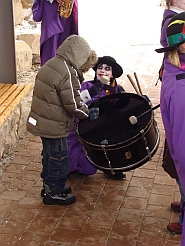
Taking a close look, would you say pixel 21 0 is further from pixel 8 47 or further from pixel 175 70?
pixel 175 70

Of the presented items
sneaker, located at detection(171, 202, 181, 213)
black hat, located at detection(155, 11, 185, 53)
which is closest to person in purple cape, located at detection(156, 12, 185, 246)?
black hat, located at detection(155, 11, 185, 53)

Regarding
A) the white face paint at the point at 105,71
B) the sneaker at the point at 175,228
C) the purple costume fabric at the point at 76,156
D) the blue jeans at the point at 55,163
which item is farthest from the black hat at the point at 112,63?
the sneaker at the point at 175,228

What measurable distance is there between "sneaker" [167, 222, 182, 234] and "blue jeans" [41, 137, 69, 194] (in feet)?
3.31

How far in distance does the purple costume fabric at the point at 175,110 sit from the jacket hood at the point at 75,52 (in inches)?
45.1

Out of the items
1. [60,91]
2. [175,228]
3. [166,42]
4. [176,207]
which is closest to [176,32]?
[166,42]

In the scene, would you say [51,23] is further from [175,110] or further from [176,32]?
[175,110]

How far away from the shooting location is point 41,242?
11.7 ft

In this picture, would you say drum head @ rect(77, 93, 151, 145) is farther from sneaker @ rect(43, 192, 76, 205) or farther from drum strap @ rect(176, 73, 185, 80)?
drum strap @ rect(176, 73, 185, 80)

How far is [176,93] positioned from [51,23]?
2827 mm

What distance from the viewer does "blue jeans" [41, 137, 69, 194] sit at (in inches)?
155

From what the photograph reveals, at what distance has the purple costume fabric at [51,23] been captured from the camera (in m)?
5.06

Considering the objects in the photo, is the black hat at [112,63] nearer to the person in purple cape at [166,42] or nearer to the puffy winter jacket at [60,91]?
the puffy winter jacket at [60,91]

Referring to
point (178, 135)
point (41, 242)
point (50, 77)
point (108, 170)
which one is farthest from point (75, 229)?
point (178, 135)

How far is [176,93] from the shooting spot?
2.54 metres
